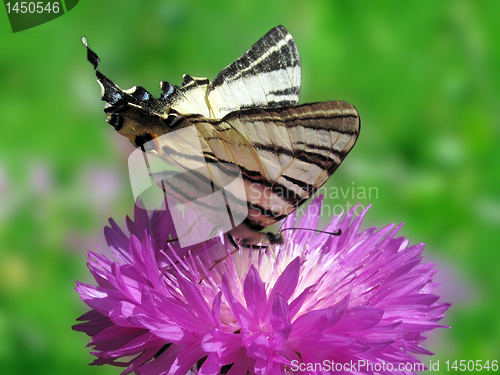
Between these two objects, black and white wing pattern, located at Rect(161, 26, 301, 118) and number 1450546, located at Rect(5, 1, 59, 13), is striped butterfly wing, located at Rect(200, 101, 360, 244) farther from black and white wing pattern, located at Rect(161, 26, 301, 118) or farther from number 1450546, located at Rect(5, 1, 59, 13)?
number 1450546, located at Rect(5, 1, 59, 13)

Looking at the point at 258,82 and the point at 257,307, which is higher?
the point at 258,82

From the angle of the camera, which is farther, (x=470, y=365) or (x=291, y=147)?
(x=470, y=365)

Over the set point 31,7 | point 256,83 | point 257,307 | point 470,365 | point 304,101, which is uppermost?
point 31,7

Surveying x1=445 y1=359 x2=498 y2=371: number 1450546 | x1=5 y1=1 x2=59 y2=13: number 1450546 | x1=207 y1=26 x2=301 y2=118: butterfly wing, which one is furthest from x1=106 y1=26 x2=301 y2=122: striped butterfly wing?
x1=5 y1=1 x2=59 y2=13: number 1450546

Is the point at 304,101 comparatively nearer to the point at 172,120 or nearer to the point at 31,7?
the point at 31,7

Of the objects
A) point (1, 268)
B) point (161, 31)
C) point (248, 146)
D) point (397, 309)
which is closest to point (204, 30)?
point (161, 31)

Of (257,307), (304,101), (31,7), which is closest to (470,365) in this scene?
(257,307)

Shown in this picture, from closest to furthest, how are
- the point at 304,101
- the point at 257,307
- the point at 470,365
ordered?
the point at 257,307, the point at 470,365, the point at 304,101

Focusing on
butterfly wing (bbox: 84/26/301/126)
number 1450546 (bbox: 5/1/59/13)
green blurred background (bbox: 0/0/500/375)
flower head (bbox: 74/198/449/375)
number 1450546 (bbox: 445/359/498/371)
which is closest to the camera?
flower head (bbox: 74/198/449/375)
